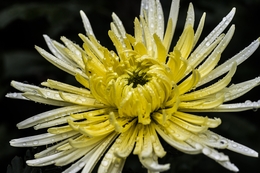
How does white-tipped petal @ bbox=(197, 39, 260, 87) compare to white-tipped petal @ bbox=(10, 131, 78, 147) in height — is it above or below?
below

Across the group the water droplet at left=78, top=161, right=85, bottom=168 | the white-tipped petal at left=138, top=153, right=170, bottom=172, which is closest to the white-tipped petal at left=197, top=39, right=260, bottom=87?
the white-tipped petal at left=138, top=153, right=170, bottom=172

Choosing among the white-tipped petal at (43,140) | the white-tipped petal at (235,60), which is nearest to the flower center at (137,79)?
the white-tipped petal at (235,60)

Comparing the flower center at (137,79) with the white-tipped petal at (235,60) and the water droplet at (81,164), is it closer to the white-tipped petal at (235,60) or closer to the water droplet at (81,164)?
the white-tipped petal at (235,60)

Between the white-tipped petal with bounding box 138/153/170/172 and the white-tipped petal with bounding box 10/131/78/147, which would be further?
the white-tipped petal with bounding box 10/131/78/147

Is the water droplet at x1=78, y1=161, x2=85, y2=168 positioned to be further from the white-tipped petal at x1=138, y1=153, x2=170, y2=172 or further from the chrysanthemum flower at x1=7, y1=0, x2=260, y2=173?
the white-tipped petal at x1=138, y1=153, x2=170, y2=172

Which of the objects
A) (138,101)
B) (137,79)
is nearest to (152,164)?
(138,101)

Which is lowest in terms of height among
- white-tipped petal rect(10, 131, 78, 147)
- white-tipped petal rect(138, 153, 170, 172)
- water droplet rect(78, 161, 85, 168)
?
white-tipped petal rect(138, 153, 170, 172)

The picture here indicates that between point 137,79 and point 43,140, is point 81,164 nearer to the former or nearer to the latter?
point 43,140

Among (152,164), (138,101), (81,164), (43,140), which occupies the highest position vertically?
(43,140)
